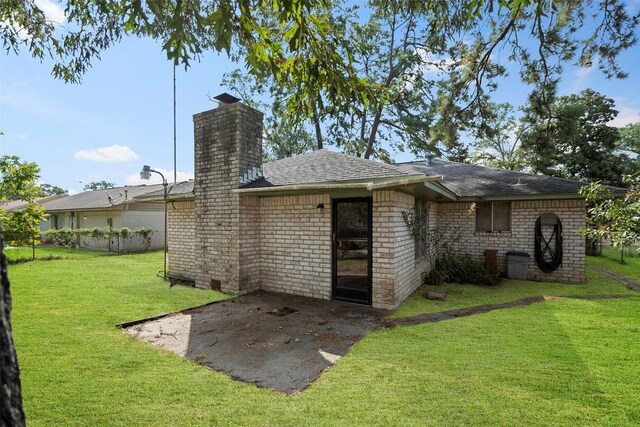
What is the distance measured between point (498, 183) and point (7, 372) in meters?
11.7

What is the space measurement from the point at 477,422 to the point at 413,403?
546mm

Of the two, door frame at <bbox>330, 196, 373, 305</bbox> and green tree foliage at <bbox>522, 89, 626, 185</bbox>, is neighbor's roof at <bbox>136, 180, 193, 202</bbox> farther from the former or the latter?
green tree foliage at <bbox>522, 89, 626, 185</bbox>

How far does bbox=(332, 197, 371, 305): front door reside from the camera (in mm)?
6449

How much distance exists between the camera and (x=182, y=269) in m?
8.87

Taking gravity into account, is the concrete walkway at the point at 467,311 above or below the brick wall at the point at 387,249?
below

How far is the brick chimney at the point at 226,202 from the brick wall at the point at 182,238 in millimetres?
951

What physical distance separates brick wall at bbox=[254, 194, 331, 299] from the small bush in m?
3.57

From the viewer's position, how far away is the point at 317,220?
683 centimetres

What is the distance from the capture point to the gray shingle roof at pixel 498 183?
889cm

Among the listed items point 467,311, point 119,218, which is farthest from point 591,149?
point 119,218

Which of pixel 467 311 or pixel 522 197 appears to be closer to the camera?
pixel 467 311

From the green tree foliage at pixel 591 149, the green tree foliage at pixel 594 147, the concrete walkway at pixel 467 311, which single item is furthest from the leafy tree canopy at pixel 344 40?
the green tree foliage at pixel 594 147

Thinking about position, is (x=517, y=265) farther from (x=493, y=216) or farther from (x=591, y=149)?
(x=591, y=149)

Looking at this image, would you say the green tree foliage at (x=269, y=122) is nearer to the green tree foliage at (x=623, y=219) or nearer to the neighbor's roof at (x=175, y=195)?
the neighbor's roof at (x=175, y=195)
